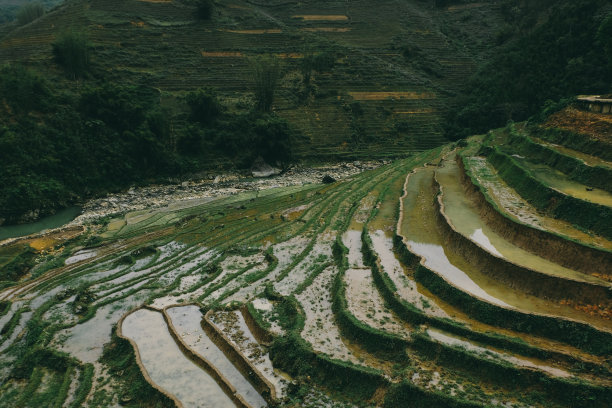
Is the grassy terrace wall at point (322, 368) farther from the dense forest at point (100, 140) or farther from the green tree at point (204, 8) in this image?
the green tree at point (204, 8)

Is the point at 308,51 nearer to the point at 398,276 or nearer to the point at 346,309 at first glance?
the point at 398,276

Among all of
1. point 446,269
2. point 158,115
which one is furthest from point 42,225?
point 446,269

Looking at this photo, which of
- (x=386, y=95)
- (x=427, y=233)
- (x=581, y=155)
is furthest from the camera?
(x=386, y=95)

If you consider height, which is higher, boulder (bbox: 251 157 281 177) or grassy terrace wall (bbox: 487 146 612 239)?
grassy terrace wall (bbox: 487 146 612 239)

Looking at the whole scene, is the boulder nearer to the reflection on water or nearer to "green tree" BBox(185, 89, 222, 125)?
"green tree" BBox(185, 89, 222, 125)

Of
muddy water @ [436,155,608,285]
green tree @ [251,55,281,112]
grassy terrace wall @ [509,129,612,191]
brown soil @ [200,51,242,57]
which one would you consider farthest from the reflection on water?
brown soil @ [200,51,242,57]

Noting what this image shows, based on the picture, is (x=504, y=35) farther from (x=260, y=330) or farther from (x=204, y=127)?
(x=260, y=330)

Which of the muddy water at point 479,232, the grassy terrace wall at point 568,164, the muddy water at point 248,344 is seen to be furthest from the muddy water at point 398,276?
the grassy terrace wall at point 568,164
